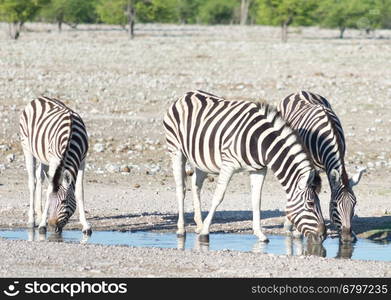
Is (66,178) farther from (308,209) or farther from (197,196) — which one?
(308,209)

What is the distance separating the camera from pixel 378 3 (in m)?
87.5

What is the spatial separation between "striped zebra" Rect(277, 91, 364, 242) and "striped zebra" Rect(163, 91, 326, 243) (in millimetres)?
421

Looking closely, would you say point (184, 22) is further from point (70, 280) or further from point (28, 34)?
point (70, 280)

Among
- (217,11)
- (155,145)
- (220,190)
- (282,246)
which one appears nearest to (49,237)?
(220,190)

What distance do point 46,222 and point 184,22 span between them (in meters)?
93.3

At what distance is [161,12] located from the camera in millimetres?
74562

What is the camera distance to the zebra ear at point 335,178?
37.4 ft

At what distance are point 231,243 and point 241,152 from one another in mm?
1122

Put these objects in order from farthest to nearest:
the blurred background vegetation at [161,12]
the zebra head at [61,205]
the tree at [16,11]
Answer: the blurred background vegetation at [161,12]
the tree at [16,11]
the zebra head at [61,205]

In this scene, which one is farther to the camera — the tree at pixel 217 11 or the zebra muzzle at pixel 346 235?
the tree at pixel 217 11

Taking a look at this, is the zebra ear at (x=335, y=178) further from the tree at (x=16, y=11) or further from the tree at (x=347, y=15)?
the tree at (x=347, y=15)

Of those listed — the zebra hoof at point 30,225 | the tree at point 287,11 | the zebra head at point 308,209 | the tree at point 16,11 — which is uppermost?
the tree at point 287,11

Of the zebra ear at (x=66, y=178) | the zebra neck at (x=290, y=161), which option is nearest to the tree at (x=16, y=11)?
the zebra ear at (x=66, y=178)

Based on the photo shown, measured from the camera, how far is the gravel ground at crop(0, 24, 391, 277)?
31.7 feet
